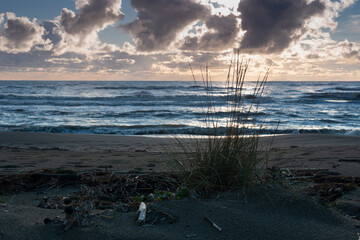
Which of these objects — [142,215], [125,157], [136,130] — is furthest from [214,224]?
[136,130]

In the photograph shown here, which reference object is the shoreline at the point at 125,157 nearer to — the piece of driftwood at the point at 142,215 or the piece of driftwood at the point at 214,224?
the piece of driftwood at the point at 142,215

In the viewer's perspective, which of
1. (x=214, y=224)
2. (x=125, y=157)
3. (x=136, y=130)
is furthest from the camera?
(x=136, y=130)

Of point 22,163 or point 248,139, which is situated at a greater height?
point 248,139

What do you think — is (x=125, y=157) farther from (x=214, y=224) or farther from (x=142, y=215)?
(x=214, y=224)

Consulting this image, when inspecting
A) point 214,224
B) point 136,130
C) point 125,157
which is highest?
point 214,224

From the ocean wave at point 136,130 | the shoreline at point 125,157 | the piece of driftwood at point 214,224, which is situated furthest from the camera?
the ocean wave at point 136,130

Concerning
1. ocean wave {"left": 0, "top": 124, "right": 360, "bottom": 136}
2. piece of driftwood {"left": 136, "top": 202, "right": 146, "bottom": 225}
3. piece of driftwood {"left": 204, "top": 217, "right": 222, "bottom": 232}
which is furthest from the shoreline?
ocean wave {"left": 0, "top": 124, "right": 360, "bottom": 136}

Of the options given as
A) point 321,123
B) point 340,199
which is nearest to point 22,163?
point 340,199

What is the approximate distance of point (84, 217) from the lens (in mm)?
1856

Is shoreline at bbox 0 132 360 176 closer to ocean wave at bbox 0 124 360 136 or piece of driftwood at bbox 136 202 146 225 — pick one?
piece of driftwood at bbox 136 202 146 225

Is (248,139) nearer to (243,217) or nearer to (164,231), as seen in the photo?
(243,217)

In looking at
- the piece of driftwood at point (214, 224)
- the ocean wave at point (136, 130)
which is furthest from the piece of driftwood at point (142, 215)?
the ocean wave at point (136, 130)

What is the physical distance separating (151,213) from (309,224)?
3.67 ft

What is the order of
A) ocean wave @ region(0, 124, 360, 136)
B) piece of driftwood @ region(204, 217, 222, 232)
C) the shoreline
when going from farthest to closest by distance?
ocean wave @ region(0, 124, 360, 136) < the shoreline < piece of driftwood @ region(204, 217, 222, 232)
